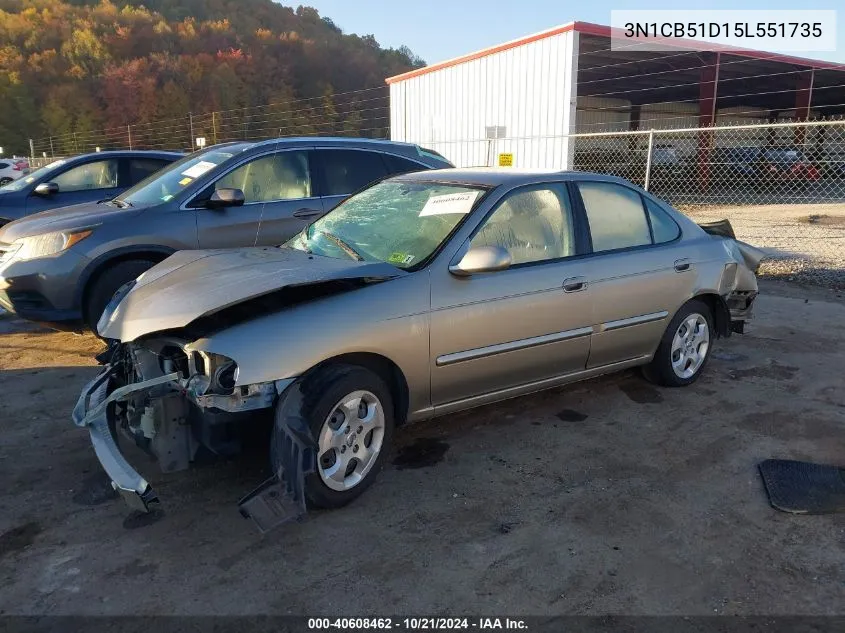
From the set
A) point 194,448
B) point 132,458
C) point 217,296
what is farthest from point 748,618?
point 132,458

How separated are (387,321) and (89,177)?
6.69 meters

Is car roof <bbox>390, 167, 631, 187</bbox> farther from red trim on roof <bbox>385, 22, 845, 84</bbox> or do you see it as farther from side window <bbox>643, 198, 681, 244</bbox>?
red trim on roof <bbox>385, 22, 845, 84</bbox>

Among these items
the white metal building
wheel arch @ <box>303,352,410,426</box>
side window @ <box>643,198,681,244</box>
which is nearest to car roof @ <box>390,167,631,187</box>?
side window @ <box>643,198,681,244</box>

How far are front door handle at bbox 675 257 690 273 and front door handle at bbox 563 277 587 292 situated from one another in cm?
99

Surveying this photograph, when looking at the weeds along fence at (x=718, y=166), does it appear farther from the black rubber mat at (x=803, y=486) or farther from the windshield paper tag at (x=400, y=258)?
the windshield paper tag at (x=400, y=258)

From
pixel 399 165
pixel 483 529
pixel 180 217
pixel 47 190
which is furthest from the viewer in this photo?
pixel 47 190

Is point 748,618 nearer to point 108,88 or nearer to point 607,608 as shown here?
point 607,608

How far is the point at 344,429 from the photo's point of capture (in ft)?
10.2

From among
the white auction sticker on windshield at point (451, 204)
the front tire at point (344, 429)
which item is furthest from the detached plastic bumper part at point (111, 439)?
the white auction sticker on windshield at point (451, 204)

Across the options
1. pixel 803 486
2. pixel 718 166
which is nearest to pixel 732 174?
pixel 718 166

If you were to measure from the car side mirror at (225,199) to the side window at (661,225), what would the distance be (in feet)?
10.8

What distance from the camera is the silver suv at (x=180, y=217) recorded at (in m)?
5.20

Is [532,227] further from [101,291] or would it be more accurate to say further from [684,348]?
[101,291]

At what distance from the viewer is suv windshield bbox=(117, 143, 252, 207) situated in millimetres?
5773
